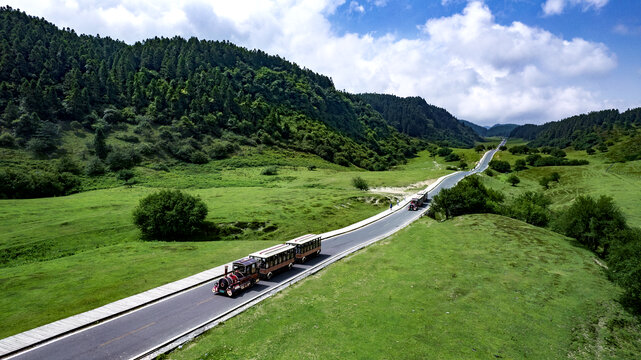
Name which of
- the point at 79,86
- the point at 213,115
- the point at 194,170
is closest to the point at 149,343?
the point at 194,170

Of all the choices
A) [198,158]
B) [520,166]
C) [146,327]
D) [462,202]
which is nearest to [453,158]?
[520,166]

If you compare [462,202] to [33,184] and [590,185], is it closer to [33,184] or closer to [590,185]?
[590,185]

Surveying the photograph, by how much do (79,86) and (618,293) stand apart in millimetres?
180317

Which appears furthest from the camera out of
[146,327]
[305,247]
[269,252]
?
[305,247]

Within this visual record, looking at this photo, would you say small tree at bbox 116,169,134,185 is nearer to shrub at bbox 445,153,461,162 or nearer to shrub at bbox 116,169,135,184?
shrub at bbox 116,169,135,184

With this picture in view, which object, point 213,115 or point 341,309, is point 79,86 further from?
point 341,309

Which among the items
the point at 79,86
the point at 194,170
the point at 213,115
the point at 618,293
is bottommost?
the point at 618,293

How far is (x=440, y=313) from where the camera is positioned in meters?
23.7

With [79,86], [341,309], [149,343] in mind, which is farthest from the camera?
[79,86]

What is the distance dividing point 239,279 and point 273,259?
15.0 feet

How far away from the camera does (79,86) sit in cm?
13288

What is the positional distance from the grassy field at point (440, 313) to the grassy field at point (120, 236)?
12893 millimetres

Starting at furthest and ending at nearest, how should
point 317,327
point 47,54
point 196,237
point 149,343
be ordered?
point 47,54 < point 196,237 < point 317,327 < point 149,343

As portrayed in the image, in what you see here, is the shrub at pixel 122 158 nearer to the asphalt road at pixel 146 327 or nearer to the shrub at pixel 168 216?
the shrub at pixel 168 216
